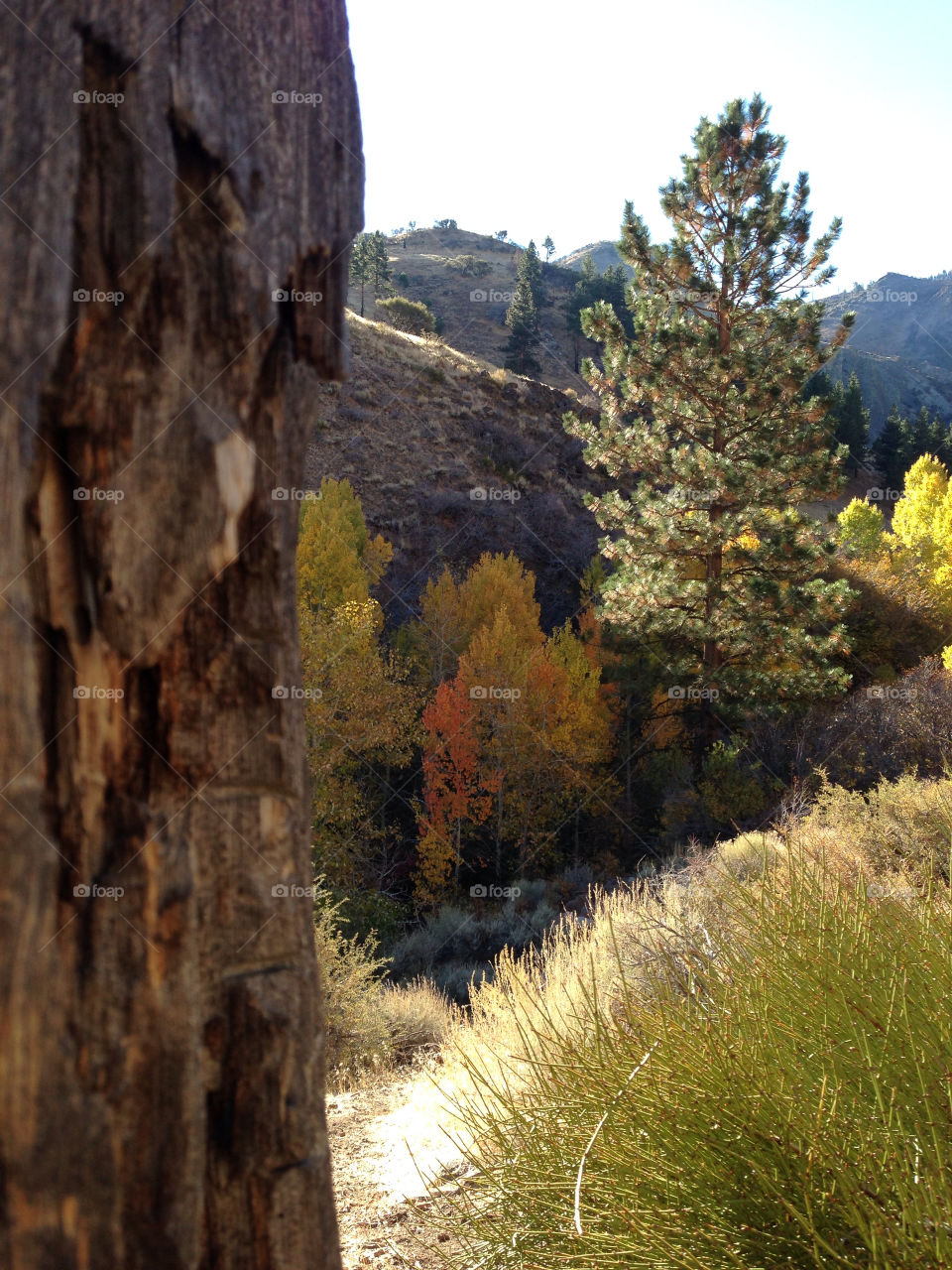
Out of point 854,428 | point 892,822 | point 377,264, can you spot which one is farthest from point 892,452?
point 892,822

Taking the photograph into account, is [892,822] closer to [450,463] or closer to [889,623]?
[889,623]

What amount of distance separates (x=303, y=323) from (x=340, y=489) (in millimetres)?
25328

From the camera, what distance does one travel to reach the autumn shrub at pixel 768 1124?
1.69 metres

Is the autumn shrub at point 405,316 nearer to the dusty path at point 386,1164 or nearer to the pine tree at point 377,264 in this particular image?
the pine tree at point 377,264

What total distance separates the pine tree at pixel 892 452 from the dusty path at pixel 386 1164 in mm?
53303

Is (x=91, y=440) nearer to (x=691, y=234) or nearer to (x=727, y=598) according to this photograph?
(x=727, y=598)

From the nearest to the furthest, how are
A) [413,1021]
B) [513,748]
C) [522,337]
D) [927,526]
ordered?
[413,1021] → [513,748] → [927,526] → [522,337]

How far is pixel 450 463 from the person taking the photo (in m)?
36.3

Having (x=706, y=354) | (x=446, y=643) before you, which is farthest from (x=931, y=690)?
(x=446, y=643)

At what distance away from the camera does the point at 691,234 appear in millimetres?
16094

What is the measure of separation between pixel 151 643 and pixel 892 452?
58.1 m

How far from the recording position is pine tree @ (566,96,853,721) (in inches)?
600

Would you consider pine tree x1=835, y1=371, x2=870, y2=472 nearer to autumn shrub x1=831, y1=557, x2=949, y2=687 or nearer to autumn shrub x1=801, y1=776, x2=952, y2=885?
autumn shrub x1=831, y1=557, x2=949, y2=687

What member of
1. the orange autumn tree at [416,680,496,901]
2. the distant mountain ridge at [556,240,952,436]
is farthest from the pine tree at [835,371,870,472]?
the orange autumn tree at [416,680,496,901]
